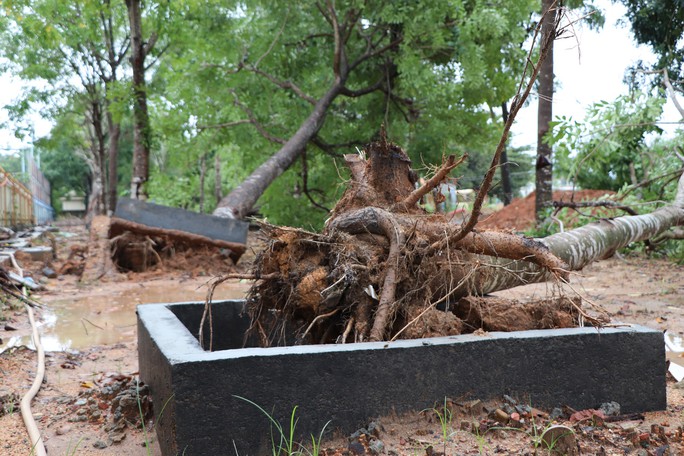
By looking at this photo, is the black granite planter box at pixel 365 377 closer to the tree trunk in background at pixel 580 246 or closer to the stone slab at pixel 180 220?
the tree trunk in background at pixel 580 246

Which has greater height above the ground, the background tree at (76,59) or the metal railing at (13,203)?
the background tree at (76,59)

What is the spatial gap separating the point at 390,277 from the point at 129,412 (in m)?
1.49

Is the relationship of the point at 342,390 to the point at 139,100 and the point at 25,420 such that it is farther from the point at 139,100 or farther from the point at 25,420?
the point at 139,100

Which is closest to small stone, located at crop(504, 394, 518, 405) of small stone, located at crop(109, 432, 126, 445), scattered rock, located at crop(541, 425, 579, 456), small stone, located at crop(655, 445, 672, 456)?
scattered rock, located at crop(541, 425, 579, 456)

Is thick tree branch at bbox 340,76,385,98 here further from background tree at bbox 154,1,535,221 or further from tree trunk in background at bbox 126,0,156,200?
tree trunk in background at bbox 126,0,156,200

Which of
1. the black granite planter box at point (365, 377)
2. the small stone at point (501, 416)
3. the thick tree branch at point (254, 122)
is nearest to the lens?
the black granite planter box at point (365, 377)

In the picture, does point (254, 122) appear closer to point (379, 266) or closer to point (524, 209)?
point (524, 209)

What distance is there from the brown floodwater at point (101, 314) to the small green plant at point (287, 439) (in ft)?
10.0

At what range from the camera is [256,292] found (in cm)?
340

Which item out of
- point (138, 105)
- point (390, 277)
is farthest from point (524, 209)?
point (390, 277)

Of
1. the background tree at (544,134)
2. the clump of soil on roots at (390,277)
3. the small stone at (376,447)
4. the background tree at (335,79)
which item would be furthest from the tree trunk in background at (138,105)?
the small stone at (376,447)

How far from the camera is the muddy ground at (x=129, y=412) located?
259 centimetres

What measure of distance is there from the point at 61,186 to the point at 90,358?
5423 cm

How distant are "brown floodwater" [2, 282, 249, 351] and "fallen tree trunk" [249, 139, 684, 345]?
225cm
